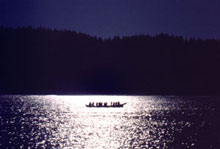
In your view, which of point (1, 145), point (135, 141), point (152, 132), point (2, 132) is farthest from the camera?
point (152, 132)

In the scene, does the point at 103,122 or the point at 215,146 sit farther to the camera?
the point at 103,122

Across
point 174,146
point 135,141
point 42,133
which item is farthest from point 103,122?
point 174,146

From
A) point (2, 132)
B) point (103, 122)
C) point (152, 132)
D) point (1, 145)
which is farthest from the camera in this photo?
point (103, 122)

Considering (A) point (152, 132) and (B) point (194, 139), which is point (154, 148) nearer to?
(B) point (194, 139)

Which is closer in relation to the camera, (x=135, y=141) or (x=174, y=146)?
(x=174, y=146)

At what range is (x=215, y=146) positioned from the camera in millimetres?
72250

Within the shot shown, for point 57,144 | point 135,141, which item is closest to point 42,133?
point 57,144

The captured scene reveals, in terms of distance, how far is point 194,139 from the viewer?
81438 millimetres

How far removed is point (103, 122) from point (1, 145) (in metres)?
49.7

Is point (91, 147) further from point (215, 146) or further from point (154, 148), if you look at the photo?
point (215, 146)

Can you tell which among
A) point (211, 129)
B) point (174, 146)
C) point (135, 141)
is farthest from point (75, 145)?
point (211, 129)

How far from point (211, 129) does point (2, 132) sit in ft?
158

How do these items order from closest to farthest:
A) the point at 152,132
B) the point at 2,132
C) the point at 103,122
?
the point at 2,132
the point at 152,132
the point at 103,122

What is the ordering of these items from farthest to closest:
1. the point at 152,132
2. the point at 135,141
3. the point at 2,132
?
the point at 152,132
the point at 2,132
the point at 135,141
